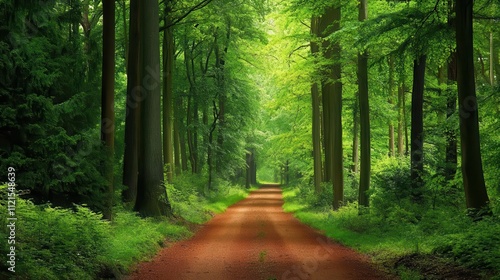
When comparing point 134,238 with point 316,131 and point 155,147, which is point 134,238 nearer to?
point 155,147

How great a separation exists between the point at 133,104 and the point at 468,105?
11.1 m

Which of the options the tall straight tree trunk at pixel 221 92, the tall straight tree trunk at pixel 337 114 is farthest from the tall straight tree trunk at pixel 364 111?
the tall straight tree trunk at pixel 221 92

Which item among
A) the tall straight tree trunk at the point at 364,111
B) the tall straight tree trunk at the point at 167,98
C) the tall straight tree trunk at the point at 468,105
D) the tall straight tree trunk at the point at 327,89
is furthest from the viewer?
the tall straight tree trunk at the point at 167,98

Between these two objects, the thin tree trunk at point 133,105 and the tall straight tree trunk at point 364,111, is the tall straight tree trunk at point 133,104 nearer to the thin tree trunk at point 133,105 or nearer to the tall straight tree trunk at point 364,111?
the thin tree trunk at point 133,105

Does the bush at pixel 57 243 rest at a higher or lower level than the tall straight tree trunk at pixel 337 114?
lower

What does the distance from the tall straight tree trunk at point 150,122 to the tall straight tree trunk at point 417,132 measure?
8.71 metres

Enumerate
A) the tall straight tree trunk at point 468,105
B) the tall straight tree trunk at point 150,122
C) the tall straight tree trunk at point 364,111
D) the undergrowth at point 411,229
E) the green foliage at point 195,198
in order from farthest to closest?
the green foliage at point 195,198 → the tall straight tree trunk at point 364,111 → the tall straight tree trunk at point 150,122 → the tall straight tree trunk at point 468,105 → the undergrowth at point 411,229

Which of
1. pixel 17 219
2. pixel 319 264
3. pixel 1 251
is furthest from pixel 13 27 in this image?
pixel 319 264

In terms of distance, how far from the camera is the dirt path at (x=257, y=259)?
32.6 feet

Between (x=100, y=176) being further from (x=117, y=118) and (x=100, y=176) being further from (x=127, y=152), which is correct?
(x=117, y=118)

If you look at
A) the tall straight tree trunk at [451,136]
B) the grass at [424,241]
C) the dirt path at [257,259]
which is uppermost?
the tall straight tree trunk at [451,136]

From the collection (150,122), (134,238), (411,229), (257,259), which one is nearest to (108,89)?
(134,238)

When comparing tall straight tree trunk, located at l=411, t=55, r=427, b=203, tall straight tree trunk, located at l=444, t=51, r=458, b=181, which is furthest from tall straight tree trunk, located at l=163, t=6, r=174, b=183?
tall straight tree trunk, located at l=444, t=51, r=458, b=181

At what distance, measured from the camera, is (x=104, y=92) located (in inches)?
541
